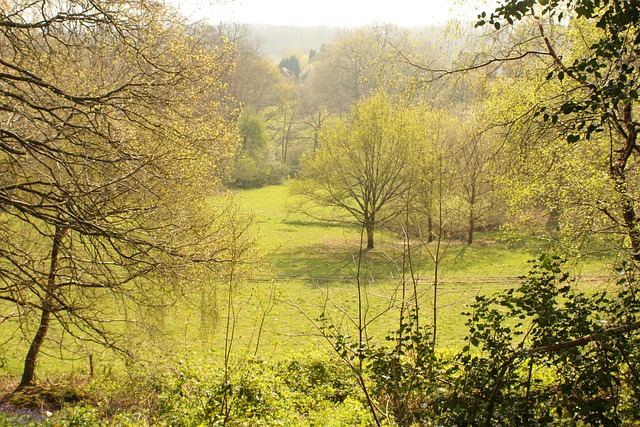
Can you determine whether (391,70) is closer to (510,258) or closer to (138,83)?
(138,83)

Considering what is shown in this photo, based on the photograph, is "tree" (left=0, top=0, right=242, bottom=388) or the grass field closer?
"tree" (left=0, top=0, right=242, bottom=388)

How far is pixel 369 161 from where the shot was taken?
27031 mm

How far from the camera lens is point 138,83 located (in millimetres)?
7309

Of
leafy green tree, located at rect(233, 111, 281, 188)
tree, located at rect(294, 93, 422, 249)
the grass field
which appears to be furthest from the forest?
leafy green tree, located at rect(233, 111, 281, 188)

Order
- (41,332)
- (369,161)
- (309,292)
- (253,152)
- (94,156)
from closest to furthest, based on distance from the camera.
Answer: (94,156) < (41,332) < (309,292) < (369,161) < (253,152)

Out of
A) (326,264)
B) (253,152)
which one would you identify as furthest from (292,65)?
(326,264)

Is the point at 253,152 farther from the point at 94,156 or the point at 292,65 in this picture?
the point at 292,65

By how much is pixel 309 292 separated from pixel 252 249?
8.87 metres

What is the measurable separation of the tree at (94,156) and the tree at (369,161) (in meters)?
16.3

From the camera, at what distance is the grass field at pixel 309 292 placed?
9523mm

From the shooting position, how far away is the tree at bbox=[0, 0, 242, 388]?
615cm

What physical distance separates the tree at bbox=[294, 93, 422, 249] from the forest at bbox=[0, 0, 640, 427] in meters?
8.01

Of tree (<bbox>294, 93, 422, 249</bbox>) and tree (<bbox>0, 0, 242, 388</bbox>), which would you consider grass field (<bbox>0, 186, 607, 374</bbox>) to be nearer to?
tree (<bbox>0, 0, 242, 388</bbox>)

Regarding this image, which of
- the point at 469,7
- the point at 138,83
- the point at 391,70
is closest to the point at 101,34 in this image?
the point at 138,83
